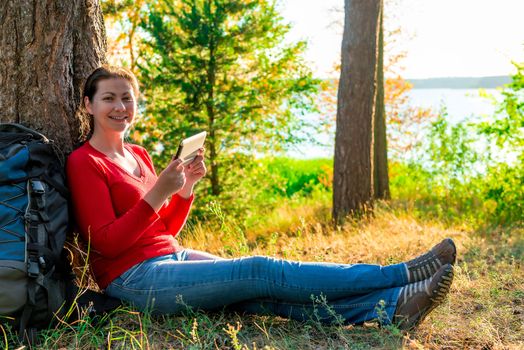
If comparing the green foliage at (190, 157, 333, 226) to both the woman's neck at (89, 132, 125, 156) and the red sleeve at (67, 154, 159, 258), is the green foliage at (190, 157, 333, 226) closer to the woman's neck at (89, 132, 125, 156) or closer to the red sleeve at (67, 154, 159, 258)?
the woman's neck at (89, 132, 125, 156)

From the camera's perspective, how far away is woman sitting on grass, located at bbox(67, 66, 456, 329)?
10.2ft

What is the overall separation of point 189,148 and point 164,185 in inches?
11.3

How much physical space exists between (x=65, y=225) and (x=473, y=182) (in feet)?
21.4

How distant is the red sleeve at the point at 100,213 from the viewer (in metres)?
3.10

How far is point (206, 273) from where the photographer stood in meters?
3.17

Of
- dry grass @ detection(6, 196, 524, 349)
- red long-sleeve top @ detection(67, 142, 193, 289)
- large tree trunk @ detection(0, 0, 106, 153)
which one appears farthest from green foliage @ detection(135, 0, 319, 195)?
red long-sleeve top @ detection(67, 142, 193, 289)

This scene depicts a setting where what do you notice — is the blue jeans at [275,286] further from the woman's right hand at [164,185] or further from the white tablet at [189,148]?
the white tablet at [189,148]

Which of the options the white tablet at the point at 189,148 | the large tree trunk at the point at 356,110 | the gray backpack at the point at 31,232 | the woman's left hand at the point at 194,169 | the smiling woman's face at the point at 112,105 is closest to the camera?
the gray backpack at the point at 31,232

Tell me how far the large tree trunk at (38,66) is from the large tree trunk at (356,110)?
4258 mm

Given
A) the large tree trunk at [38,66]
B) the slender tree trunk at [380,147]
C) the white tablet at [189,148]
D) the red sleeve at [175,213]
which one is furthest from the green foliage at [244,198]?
the white tablet at [189,148]

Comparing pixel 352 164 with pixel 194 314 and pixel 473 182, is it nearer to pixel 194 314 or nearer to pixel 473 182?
pixel 473 182

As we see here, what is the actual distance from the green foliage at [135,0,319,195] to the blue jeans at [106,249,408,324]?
498 centimetres

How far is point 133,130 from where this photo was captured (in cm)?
885

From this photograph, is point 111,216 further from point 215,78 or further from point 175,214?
point 215,78
